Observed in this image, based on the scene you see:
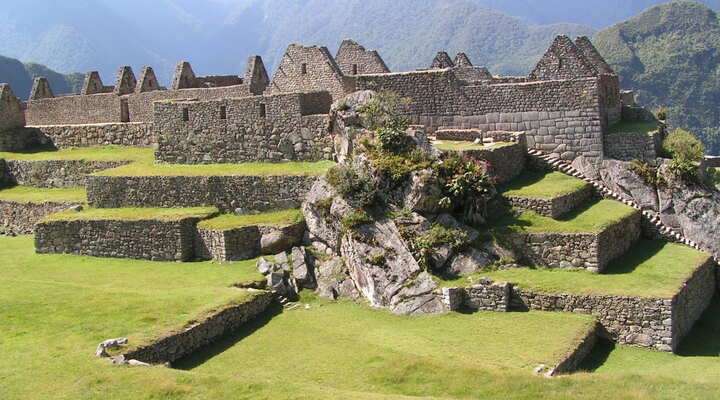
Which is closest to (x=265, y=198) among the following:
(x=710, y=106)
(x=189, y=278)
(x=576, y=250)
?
(x=189, y=278)

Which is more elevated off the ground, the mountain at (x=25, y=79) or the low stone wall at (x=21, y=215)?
the mountain at (x=25, y=79)

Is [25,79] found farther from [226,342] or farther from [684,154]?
[226,342]

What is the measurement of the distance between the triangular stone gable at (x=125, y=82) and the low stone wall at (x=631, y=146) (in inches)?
1050

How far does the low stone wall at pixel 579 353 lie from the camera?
19.2m

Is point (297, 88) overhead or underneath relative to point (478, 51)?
underneath

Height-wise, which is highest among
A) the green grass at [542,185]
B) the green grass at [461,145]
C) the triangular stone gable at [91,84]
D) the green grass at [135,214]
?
the triangular stone gable at [91,84]

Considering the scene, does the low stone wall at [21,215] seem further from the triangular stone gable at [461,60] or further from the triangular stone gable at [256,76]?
the triangular stone gable at [461,60]

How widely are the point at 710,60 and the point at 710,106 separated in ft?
27.0

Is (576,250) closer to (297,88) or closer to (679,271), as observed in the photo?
(679,271)

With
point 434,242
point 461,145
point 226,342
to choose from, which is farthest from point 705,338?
point 226,342

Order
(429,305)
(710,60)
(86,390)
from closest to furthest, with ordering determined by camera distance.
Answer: (86,390) < (429,305) < (710,60)

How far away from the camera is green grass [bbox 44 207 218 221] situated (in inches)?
1155

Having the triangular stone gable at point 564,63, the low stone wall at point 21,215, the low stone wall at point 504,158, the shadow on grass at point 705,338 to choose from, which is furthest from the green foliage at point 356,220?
the low stone wall at point 21,215

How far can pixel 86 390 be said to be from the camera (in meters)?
16.6
